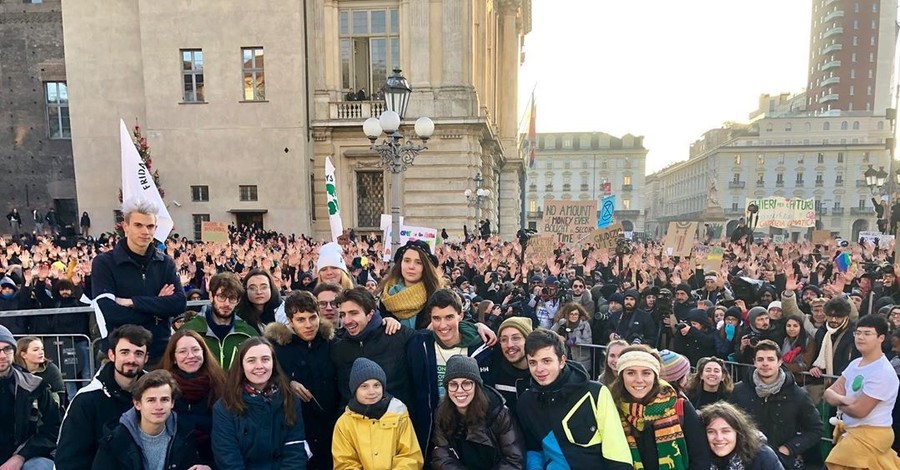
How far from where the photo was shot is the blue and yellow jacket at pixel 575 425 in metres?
3.59

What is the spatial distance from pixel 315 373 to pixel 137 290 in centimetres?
167

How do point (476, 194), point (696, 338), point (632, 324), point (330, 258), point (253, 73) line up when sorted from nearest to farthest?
point (330, 258), point (696, 338), point (632, 324), point (476, 194), point (253, 73)

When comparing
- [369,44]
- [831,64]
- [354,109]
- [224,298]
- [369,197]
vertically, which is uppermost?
[831,64]

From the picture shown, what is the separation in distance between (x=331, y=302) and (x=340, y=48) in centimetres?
2451

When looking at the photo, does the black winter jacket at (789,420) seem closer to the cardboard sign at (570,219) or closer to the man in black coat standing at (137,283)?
the man in black coat standing at (137,283)

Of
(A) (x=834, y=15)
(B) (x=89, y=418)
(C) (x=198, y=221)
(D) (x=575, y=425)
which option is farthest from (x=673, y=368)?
(A) (x=834, y=15)

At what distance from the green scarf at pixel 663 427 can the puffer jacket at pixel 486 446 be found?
2.55ft

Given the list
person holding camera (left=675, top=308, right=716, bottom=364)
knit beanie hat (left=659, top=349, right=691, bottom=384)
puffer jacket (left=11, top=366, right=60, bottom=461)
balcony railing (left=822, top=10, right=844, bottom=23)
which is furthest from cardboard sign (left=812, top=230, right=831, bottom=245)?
balcony railing (left=822, top=10, right=844, bottom=23)

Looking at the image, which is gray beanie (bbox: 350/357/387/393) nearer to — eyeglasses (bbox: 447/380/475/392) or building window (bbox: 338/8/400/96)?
eyeglasses (bbox: 447/380/475/392)

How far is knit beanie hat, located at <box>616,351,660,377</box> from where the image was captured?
3.65 metres

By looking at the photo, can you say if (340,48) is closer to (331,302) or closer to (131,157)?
(131,157)

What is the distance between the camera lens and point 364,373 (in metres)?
3.79

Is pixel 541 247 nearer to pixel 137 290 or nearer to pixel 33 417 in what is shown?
pixel 137 290

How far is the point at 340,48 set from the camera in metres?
26.8
